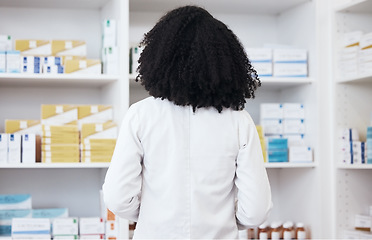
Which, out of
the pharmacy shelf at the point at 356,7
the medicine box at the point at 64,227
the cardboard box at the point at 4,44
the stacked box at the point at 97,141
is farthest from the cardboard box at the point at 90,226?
the pharmacy shelf at the point at 356,7

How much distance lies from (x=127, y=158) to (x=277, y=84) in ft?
5.82

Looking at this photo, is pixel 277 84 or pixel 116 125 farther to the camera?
pixel 277 84

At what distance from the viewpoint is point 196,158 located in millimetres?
1703

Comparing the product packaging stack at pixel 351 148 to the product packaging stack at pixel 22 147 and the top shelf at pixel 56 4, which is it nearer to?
the top shelf at pixel 56 4

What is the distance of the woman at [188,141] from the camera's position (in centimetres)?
166

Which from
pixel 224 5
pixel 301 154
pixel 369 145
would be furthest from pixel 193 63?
pixel 224 5

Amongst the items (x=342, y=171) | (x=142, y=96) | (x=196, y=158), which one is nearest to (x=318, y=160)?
(x=342, y=171)

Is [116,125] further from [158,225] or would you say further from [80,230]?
[158,225]

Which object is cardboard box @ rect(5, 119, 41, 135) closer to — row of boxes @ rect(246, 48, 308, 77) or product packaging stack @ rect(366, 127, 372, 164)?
row of boxes @ rect(246, 48, 308, 77)

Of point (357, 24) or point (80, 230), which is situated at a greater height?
point (357, 24)

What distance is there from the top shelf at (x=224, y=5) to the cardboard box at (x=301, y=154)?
83cm

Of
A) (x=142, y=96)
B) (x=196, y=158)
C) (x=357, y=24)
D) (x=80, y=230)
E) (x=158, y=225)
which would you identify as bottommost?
(x=80, y=230)

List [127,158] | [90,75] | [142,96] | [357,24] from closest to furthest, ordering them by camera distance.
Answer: [127,158] < [90,75] < [357,24] < [142,96]

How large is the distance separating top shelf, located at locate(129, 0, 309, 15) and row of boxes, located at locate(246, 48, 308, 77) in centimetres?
30
